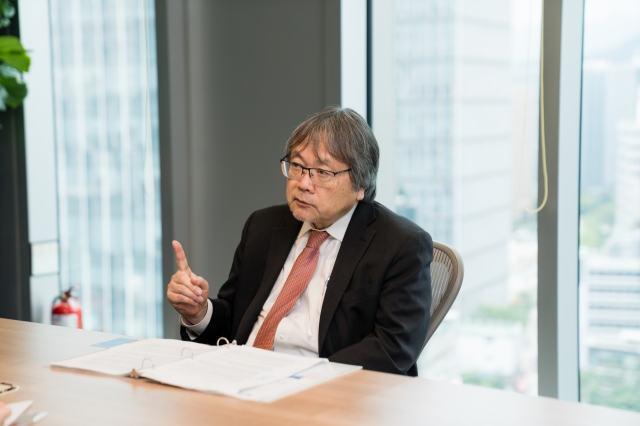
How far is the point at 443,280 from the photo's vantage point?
2.16m

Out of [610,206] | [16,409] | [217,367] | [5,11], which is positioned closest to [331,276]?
[217,367]

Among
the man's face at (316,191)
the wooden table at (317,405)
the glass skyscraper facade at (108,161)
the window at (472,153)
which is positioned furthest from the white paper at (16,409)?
the glass skyscraper facade at (108,161)

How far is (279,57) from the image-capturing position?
3.31 m

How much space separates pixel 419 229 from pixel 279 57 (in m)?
1.56

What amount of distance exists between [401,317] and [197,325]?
23.4 inches

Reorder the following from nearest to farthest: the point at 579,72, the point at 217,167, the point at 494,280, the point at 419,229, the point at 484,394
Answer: the point at 484,394
the point at 419,229
the point at 579,72
the point at 494,280
the point at 217,167

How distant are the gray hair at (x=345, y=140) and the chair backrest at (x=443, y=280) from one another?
32cm

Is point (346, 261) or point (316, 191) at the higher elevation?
point (316, 191)

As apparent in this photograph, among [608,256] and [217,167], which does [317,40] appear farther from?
[608,256]

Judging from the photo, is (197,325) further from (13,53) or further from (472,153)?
(13,53)

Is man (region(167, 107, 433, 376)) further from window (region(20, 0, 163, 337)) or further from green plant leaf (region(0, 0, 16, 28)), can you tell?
green plant leaf (region(0, 0, 16, 28))

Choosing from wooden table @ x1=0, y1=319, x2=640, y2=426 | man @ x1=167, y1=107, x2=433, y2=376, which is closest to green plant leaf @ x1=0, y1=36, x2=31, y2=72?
man @ x1=167, y1=107, x2=433, y2=376

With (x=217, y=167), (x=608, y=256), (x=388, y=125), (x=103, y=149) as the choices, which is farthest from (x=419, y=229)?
(x=103, y=149)

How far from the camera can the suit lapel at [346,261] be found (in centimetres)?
196
